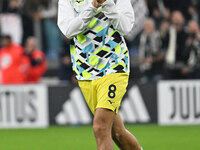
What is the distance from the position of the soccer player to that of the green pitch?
3.68 metres

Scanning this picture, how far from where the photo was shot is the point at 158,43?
1508cm

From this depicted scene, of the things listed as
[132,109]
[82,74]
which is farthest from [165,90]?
[82,74]

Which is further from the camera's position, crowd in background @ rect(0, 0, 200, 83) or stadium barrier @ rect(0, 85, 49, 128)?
crowd in background @ rect(0, 0, 200, 83)

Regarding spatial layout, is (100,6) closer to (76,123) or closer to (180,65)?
(76,123)

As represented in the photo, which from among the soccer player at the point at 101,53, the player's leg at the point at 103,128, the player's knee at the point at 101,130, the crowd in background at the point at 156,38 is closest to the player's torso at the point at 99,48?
the soccer player at the point at 101,53

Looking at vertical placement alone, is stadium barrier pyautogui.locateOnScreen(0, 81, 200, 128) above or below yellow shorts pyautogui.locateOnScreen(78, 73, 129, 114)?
below

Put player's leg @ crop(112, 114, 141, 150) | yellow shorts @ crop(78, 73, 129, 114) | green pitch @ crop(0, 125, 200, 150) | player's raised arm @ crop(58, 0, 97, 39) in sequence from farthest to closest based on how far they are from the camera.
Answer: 1. green pitch @ crop(0, 125, 200, 150)
2. player's leg @ crop(112, 114, 141, 150)
3. yellow shorts @ crop(78, 73, 129, 114)
4. player's raised arm @ crop(58, 0, 97, 39)

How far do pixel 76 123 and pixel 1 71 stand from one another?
2.47 m

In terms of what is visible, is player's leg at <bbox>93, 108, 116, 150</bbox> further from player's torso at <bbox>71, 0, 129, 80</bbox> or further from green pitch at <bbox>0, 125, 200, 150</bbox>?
green pitch at <bbox>0, 125, 200, 150</bbox>

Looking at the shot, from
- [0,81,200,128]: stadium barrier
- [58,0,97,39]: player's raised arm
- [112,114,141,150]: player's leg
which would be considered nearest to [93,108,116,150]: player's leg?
[112,114,141,150]: player's leg

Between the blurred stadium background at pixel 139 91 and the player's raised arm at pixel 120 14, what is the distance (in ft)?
16.9

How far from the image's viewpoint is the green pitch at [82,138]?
10.7 metres

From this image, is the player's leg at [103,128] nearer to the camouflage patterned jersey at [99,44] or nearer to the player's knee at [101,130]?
the player's knee at [101,130]

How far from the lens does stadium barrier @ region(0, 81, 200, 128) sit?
14.0 meters
